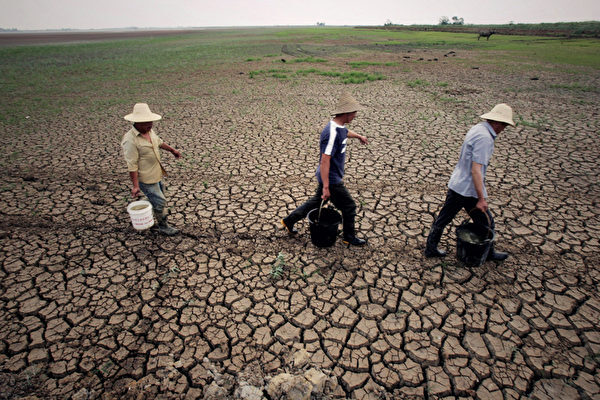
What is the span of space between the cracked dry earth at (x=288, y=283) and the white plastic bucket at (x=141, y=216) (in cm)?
37

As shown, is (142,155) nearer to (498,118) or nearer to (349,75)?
(498,118)

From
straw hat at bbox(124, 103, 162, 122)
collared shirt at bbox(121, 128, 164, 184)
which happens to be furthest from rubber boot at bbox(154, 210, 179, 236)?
straw hat at bbox(124, 103, 162, 122)

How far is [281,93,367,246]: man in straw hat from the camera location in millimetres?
3291

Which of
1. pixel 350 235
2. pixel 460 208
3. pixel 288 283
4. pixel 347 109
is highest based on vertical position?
pixel 347 109

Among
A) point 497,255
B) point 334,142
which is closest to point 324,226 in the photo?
point 334,142

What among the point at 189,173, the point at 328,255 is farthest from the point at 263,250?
the point at 189,173

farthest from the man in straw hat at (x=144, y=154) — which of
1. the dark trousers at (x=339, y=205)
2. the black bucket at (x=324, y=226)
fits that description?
the black bucket at (x=324, y=226)

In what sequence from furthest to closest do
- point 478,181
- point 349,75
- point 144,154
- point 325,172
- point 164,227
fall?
point 349,75 < point 164,227 < point 144,154 < point 325,172 < point 478,181

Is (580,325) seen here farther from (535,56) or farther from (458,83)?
(535,56)

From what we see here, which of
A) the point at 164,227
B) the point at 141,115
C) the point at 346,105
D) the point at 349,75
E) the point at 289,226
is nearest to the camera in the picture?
the point at 346,105

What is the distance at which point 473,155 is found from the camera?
312 centimetres

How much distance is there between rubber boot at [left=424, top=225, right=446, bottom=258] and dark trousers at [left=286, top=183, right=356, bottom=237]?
0.96 meters

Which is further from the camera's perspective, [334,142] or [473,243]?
[473,243]

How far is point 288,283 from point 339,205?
1.14 meters
